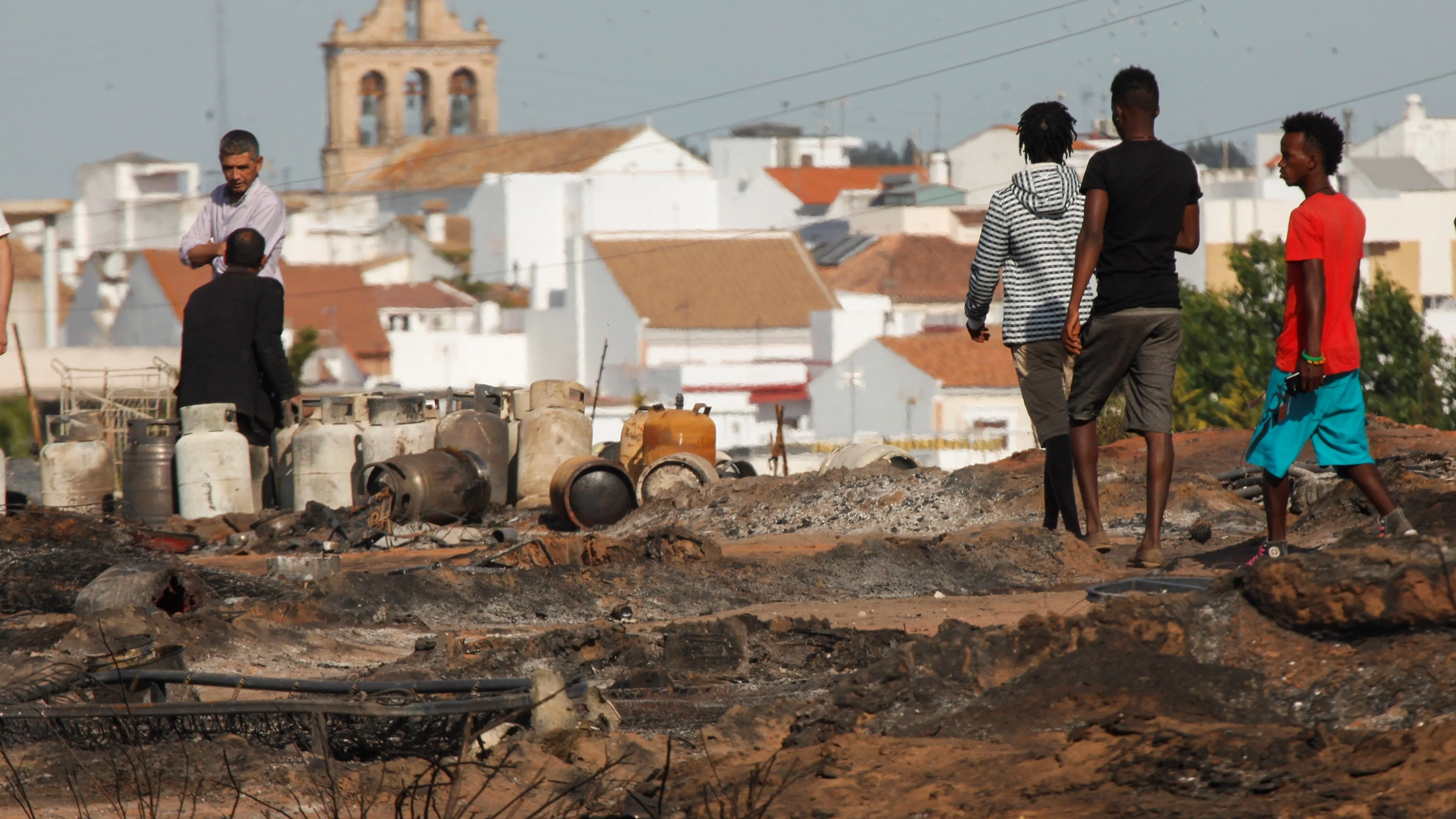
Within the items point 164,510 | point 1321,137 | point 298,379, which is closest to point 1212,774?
point 1321,137

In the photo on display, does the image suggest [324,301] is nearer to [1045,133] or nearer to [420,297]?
[420,297]

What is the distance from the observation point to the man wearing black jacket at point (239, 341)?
10.0 meters

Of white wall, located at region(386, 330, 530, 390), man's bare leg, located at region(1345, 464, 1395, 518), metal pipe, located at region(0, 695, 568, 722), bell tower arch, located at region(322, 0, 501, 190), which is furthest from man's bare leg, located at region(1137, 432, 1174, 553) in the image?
bell tower arch, located at region(322, 0, 501, 190)

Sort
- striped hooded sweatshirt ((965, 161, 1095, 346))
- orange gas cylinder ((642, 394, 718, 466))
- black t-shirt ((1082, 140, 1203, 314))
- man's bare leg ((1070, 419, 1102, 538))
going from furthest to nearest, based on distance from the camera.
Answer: orange gas cylinder ((642, 394, 718, 466)) < striped hooded sweatshirt ((965, 161, 1095, 346)) < man's bare leg ((1070, 419, 1102, 538)) < black t-shirt ((1082, 140, 1203, 314))

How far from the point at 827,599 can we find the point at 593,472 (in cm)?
376

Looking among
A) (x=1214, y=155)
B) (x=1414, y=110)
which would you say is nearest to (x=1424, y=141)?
(x=1414, y=110)

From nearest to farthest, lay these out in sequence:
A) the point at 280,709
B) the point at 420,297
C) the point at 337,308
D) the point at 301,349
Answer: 1. the point at 280,709
2. the point at 301,349
3. the point at 337,308
4. the point at 420,297

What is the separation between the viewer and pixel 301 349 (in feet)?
202

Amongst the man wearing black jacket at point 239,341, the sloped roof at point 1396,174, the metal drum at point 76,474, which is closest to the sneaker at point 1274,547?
the man wearing black jacket at point 239,341

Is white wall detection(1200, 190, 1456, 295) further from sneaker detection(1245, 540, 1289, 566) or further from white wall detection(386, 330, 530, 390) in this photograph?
sneaker detection(1245, 540, 1289, 566)

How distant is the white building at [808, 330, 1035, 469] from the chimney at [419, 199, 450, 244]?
156 feet

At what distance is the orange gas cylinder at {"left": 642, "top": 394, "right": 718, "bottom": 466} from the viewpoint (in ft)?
39.7

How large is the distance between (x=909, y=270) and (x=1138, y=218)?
71649mm

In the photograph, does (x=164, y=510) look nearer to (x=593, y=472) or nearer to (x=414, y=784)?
(x=593, y=472)
